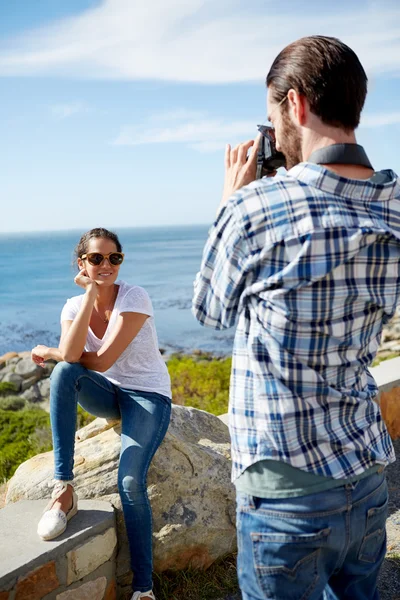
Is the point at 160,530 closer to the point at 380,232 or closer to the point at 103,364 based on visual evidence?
the point at 103,364

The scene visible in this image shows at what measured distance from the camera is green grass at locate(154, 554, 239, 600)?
2990mm

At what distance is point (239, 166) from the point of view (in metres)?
1.62

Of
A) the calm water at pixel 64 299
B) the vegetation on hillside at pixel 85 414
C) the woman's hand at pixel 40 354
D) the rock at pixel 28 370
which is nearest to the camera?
the woman's hand at pixel 40 354

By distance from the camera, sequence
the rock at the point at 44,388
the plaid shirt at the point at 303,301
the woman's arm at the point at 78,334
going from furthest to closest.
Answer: the rock at the point at 44,388 → the woman's arm at the point at 78,334 → the plaid shirt at the point at 303,301

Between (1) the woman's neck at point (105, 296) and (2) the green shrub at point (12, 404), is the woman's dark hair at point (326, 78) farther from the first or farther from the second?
(2) the green shrub at point (12, 404)

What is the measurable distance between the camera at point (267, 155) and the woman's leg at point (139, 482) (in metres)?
1.61

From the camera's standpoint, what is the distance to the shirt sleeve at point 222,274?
138 cm

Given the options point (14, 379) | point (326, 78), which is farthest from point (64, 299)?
point (326, 78)

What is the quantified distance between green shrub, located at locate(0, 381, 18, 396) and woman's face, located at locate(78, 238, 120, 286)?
36.0 feet

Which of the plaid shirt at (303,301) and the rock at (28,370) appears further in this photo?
the rock at (28,370)

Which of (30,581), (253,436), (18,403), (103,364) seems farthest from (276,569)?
(18,403)

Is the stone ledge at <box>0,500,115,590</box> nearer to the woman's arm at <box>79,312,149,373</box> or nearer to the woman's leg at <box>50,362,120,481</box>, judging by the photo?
the woman's leg at <box>50,362,120,481</box>

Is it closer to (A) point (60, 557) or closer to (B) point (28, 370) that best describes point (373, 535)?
(A) point (60, 557)

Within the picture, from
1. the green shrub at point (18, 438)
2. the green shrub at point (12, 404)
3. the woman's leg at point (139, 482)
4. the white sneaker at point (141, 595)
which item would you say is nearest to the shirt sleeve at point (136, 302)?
the woman's leg at point (139, 482)
